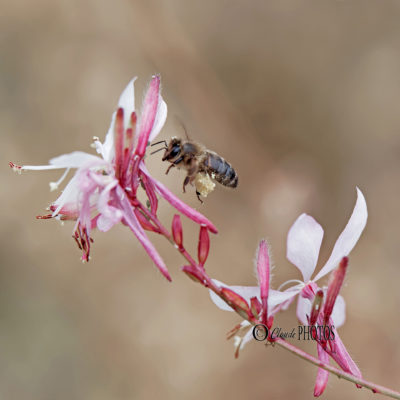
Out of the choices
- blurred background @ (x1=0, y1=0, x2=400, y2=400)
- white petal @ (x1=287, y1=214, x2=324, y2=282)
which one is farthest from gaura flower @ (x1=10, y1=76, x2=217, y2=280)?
blurred background @ (x1=0, y1=0, x2=400, y2=400)

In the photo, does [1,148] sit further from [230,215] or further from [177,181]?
[230,215]

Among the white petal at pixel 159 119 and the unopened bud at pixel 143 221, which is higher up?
the white petal at pixel 159 119

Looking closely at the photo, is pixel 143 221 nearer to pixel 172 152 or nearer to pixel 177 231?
pixel 177 231

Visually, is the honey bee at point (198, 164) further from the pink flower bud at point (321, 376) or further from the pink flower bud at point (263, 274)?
the pink flower bud at point (321, 376)

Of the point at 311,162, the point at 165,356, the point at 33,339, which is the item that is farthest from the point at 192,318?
the point at 311,162

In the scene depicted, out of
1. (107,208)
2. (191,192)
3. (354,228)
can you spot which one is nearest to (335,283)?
(354,228)

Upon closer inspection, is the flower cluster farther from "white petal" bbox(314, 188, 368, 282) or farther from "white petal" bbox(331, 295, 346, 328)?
"white petal" bbox(331, 295, 346, 328)

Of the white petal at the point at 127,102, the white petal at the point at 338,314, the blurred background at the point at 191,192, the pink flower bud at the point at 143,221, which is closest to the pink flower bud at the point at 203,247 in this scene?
the pink flower bud at the point at 143,221
